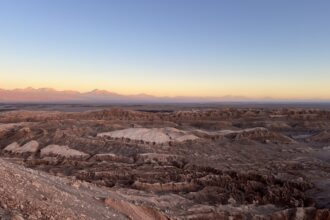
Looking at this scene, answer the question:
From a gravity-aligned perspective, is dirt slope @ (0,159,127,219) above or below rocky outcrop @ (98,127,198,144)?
above

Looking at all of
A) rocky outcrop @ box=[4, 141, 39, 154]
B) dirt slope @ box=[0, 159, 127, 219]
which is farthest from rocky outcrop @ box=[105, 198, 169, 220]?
rocky outcrop @ box=[4, 141, 39, 154]

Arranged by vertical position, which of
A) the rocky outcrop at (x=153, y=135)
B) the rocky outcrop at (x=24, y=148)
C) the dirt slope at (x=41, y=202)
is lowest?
the rocky outcrop at (x=24, y=148)

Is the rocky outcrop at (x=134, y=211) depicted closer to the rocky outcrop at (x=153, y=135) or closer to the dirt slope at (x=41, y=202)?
the dirt slope at (x=41, y=202)

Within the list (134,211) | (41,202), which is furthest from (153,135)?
(41,202)

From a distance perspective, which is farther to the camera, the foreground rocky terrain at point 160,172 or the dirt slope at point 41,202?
the foreground rocky terrain at point 160,172

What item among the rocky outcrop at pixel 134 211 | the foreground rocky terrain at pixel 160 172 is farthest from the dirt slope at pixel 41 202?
the rocky outcrop at pixel 134 211

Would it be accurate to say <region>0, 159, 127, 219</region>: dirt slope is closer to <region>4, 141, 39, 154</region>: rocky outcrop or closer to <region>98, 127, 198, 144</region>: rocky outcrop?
<region>4, 141, 39, 154</region>: rocky outcrop

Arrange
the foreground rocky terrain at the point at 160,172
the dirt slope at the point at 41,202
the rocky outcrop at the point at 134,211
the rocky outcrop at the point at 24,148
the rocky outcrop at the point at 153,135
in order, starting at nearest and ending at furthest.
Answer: the dirt slope at the point at 41,202 < the foreground rocky terrain at the point at 160,172 < the rocky outcrop at the point at 134,211 < the rocky outcrop at the point at 24,148 < the rocky outcrop at the point at 153,135

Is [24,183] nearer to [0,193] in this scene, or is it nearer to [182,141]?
[0,193]
